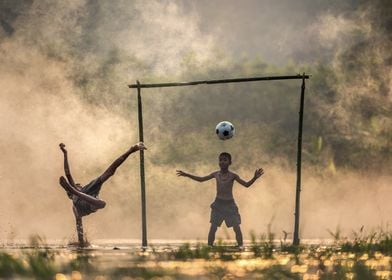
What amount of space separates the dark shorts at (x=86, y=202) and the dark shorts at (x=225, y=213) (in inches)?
79.3

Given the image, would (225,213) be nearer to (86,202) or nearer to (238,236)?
(238,236)

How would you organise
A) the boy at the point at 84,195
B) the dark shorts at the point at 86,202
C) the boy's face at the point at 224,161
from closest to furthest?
the boy at the point at 84,195 < the dark shorts at the point at 86,202 < the boy's face at the point at 224,161

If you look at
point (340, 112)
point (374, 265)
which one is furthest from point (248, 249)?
point (340, 112)

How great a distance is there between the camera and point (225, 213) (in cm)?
1223

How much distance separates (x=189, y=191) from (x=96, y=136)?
670 cm

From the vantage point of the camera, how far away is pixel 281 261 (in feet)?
29.5

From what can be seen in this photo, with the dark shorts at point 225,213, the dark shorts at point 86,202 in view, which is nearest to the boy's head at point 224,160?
the dark shorts at point 225,213

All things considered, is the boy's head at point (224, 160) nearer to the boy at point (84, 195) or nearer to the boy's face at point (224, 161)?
the boy's face at point (224, 161)

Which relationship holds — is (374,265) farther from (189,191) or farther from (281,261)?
(189,191)

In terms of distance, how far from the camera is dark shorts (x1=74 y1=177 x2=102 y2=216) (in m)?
11.4

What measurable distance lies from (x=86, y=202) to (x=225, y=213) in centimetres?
232

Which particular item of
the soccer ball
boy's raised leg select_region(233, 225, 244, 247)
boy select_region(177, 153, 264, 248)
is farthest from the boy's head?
boy's raised leg select_region(233, 225, 244, 247)

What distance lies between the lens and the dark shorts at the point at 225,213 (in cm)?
1216

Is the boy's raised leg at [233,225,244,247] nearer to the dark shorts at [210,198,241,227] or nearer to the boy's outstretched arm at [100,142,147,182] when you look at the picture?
the dark shorts at [210,198,241,227]
